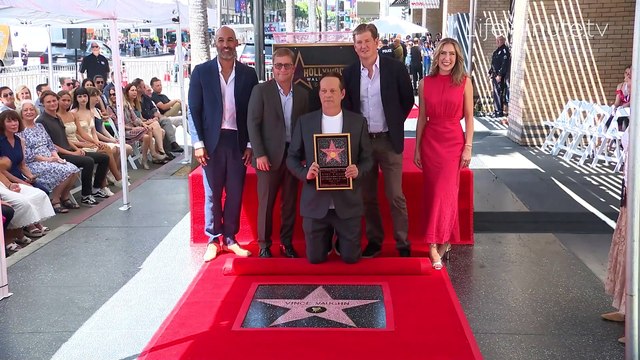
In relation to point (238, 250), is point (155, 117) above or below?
above

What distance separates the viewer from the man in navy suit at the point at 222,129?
6215 mm

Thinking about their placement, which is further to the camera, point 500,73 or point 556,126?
point 500,73

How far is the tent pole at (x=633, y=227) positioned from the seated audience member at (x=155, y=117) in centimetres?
991

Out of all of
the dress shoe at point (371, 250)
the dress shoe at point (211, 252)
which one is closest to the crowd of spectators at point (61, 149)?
the dress shoe at point (211, 252)

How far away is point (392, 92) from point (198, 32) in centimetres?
625

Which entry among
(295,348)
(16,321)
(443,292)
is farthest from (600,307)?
(16,321)

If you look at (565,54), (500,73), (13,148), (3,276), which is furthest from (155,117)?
(500,73)

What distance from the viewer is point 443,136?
597 cm

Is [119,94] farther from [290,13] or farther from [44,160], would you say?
[290,13]

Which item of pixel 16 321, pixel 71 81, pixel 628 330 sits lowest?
pixel 16 321

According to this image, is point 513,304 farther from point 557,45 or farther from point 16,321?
point 557,45

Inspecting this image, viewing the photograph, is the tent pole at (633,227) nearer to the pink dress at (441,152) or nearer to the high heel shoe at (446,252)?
the pink dress at (441,152)

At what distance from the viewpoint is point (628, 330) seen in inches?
156

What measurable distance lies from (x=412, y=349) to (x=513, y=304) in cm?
135
